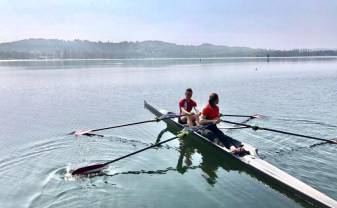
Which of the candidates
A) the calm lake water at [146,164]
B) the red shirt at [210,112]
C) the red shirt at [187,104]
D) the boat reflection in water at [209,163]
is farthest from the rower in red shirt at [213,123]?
the red shirt at [187,104]

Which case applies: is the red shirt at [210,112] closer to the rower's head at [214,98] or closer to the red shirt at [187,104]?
the rower's head at [214,98]

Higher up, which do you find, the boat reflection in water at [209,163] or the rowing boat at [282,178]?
the rowing boat at [282,178]

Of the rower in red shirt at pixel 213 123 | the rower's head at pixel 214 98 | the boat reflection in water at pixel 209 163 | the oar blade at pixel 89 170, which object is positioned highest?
the rower's head at pixel 214 98

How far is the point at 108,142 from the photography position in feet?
53.5

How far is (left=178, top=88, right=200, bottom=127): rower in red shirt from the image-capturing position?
16.5m

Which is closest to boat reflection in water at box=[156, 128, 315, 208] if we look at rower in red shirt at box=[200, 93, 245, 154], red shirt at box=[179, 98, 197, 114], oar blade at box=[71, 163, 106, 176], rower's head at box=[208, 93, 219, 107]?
rower in red shirt at box=[200, 93, 245, 154]

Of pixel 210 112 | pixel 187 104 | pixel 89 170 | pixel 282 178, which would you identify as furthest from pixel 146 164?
pixel 282 178

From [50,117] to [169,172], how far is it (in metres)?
13.2

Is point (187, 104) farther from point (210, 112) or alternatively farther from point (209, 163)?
point (209, 163)

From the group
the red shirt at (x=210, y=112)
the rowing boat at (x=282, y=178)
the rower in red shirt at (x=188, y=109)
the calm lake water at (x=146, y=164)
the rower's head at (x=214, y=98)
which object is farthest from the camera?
the rower in red shirt at (x=188, y=109)

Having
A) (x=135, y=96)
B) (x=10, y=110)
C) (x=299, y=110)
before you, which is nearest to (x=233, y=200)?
(x=299, y=110)

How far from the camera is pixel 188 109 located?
686 inches

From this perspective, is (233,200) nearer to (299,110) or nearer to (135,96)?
(299,110)

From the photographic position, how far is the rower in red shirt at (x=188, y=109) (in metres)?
16.5
